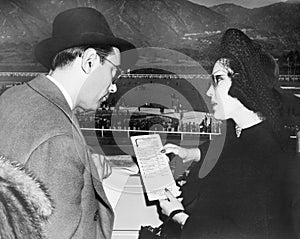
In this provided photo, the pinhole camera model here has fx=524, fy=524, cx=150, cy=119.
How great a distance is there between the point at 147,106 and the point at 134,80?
122mm

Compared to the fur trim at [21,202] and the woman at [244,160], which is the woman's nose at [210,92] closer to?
the woman at [244,160]

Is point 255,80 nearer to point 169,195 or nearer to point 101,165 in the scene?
point 169,195

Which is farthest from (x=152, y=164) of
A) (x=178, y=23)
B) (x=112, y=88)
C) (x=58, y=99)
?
(x=178, y=23)

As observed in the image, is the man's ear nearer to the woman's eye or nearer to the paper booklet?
the woman's eye

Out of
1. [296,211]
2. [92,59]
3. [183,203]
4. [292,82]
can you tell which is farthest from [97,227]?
[292,82]

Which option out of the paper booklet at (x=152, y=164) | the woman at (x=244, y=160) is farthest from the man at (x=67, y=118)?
the woman at (x=244, y=160)

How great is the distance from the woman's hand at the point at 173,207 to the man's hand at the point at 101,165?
0.86ft

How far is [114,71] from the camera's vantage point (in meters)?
2.16

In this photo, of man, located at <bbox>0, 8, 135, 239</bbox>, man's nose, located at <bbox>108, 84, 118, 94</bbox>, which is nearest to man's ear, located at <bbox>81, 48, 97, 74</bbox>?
man, located at <bbox>0, 8, 135, 239</bbox>

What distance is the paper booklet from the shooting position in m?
2.22

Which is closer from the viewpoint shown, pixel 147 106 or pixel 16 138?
pixel 16 138

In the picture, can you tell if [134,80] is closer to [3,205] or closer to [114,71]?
[114,71]

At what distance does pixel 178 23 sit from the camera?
2199mm

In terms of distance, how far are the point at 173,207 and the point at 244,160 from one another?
1.18ft
